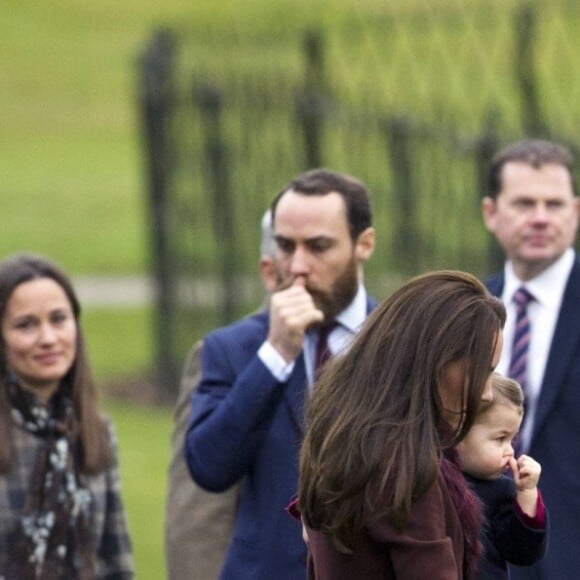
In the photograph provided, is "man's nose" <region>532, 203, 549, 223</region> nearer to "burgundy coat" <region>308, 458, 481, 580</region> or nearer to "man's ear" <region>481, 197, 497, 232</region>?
"man's ear" <region>481, 197, 497, 232</region>

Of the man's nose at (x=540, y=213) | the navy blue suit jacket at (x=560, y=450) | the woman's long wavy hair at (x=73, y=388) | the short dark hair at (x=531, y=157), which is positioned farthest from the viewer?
the short dark hair at (x=531, y=157)

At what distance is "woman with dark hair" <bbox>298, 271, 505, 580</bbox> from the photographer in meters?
3.67

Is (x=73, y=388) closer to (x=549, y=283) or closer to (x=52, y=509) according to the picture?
(x=52, y=509)

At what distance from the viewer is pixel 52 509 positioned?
570 centimetres

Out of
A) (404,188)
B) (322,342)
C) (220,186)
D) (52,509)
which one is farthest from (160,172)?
(322,342)

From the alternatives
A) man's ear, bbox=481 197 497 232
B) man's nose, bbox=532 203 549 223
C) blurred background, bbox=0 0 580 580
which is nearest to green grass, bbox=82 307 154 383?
blurred background, bbox=0 0 580 580

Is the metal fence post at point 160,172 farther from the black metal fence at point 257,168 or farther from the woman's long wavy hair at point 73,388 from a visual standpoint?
the woman's long wavy hair at point 73,388

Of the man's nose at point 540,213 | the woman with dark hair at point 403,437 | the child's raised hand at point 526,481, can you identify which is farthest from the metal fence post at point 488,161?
the woman with dark hair at point 403,437

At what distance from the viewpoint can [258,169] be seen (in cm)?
1354

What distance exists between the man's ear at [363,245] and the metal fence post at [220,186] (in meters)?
7.95

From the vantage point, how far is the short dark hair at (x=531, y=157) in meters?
6.27

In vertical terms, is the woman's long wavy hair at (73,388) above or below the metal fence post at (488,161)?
below

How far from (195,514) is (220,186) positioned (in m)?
8.05

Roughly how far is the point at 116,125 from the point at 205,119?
2027 cm
